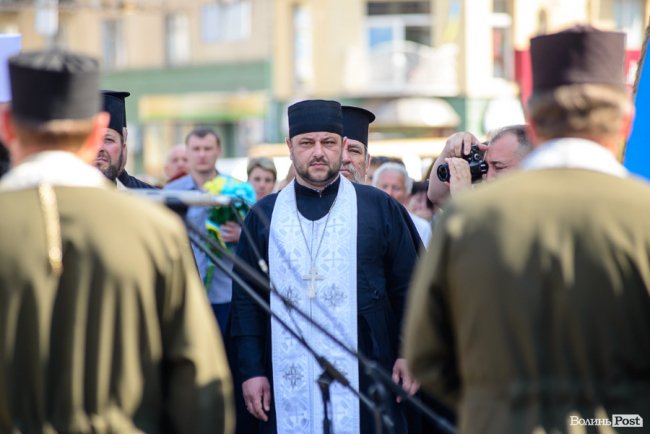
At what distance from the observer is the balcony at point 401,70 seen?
3135 centimetres

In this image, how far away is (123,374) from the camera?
3699 mm

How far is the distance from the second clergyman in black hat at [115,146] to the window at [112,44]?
31979 mm

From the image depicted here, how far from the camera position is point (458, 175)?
6.58 m

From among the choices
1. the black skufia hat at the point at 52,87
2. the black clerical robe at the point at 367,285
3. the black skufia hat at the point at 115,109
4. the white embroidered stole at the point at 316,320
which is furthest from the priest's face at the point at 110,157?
the black skufia hat at the point at 52,87

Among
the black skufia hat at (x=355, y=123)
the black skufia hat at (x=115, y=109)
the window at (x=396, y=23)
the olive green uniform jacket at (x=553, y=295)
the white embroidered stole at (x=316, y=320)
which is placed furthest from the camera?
the window at (x=396, y=23)

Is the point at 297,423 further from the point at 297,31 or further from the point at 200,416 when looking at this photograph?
the point at 297,31

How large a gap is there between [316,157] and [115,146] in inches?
44.2

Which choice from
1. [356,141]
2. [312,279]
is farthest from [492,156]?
[356,141]

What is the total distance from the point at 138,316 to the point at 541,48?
1328mm

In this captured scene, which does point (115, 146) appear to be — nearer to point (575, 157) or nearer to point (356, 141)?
point (356, 141)

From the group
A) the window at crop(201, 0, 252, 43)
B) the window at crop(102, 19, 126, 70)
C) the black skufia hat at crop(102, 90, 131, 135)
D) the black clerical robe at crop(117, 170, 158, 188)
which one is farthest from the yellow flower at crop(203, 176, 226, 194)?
the window at crop(102, 19, 126, 70)

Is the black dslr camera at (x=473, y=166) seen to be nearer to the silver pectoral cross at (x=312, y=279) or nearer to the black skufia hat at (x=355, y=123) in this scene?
the silver pectoral cross at (x=312, y=279)

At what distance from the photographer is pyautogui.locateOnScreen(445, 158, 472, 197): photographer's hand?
6544mm

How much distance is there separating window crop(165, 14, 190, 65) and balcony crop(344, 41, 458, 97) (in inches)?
264
